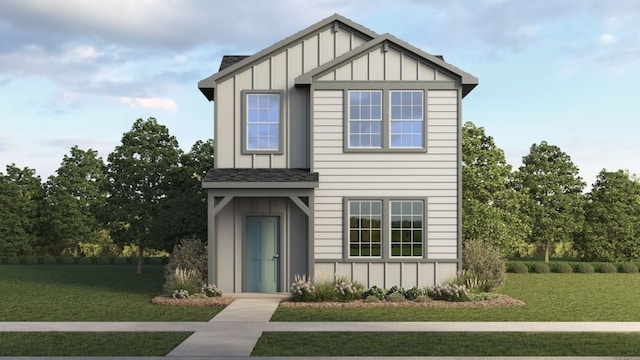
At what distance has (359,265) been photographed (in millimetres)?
20734

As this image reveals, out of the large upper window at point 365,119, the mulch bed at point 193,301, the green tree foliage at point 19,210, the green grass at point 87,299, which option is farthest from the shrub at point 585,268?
the green tree foliage at point 19,210

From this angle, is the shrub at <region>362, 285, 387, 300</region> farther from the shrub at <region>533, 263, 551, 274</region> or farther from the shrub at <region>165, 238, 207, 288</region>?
the shrub at <region>533, 263, 551, 274</region>

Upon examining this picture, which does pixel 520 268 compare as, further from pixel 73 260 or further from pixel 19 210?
pixel 19 210

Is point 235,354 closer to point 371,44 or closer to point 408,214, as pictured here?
point 408,214

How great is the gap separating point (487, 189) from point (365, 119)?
15.1m

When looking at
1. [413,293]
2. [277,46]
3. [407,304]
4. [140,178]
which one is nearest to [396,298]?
[407,304]

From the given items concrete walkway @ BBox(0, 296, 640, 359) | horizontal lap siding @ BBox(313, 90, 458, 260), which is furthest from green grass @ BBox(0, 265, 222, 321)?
horizontal lap siding @ BBox(313, 90, 458, 260)

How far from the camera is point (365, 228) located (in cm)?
2086

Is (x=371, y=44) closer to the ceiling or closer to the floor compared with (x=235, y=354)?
closer to the ceiling

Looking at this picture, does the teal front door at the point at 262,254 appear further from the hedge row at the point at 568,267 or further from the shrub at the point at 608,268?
the shrub at the point at 608,268

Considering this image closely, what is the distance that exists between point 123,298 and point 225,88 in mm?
6625

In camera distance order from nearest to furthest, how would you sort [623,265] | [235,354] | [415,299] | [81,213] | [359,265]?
[235,354] → [415,299] → [359,265] → [623,265] → [81,213]

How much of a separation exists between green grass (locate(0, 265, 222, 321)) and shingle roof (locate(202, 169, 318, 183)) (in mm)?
3791

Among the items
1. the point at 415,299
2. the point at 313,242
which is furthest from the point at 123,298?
the point at 415,299
